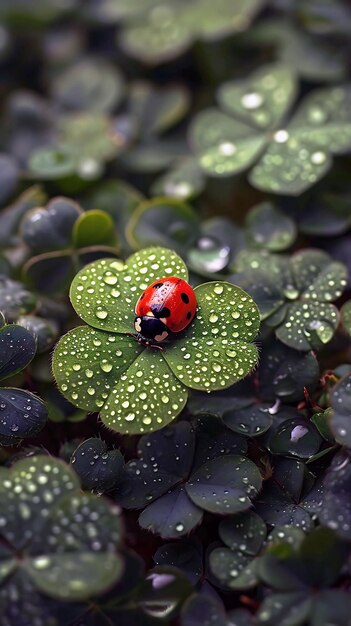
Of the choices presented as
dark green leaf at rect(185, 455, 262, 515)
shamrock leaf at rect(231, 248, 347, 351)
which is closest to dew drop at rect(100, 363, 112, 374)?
dark green leaf at rect(185, 455, 262, 515)

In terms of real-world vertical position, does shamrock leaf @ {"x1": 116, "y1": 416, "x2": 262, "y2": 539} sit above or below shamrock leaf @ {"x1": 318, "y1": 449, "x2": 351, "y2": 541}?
below

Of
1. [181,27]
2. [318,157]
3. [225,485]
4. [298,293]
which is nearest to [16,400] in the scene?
[225,485]

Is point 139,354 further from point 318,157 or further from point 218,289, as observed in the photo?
point 318,157

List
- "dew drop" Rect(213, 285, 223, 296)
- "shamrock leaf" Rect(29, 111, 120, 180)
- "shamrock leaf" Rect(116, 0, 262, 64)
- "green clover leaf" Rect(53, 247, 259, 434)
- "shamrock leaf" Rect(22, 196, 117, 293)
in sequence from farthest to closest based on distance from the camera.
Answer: "shamrock leaf" Rect(116, 0, 262, 64), "shamrock leaf" Rect(29, 111, 120, 180), "shamrock leaf" Rect(22, 196, 117, 293), "dew drop" Rect(213, 285, 223, 296), "green clover leaf" Rect(53, 247, 259, 434)

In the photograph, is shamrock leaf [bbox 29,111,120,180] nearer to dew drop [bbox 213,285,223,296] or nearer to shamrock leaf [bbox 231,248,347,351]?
shamrock leaf [bbox 231,248,347,351]

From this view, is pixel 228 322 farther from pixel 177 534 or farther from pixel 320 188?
pixel 320 188
